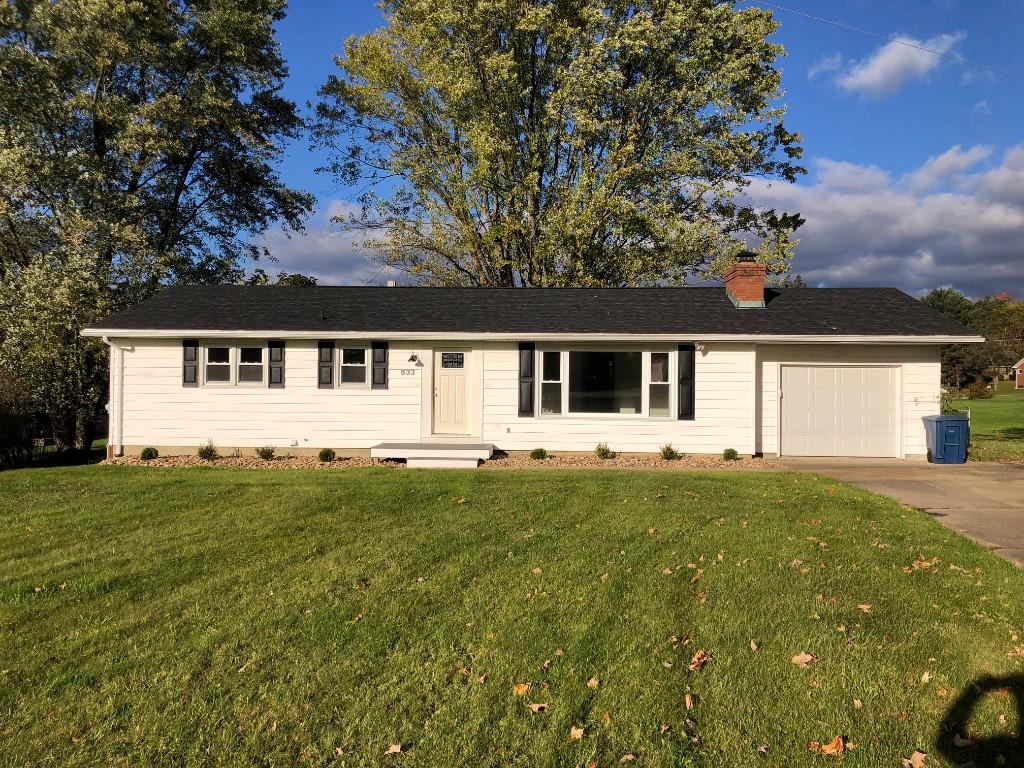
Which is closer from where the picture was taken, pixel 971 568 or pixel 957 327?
pixel 971 568

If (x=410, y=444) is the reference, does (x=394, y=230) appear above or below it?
above

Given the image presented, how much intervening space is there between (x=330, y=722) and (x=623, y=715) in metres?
1.53

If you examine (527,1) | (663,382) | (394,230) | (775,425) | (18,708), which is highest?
(527,1)

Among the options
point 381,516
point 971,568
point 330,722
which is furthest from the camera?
point 381,516

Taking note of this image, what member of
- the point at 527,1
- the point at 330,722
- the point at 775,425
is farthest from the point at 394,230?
the point at 330,722

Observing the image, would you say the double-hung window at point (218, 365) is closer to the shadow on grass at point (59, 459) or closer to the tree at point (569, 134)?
the shadow on grass at point (59, 459)

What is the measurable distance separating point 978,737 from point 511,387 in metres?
10.6

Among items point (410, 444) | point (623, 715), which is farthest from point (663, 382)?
point (623, 715)

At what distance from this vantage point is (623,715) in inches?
125

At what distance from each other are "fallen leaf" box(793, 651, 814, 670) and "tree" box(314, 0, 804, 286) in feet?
53.1

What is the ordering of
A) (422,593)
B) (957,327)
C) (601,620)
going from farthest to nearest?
(957,327), (422,593), (601,620)

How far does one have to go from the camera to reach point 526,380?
13.2 m

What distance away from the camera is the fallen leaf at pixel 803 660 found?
367 centimetres

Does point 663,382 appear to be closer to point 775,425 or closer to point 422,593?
point 775,425
